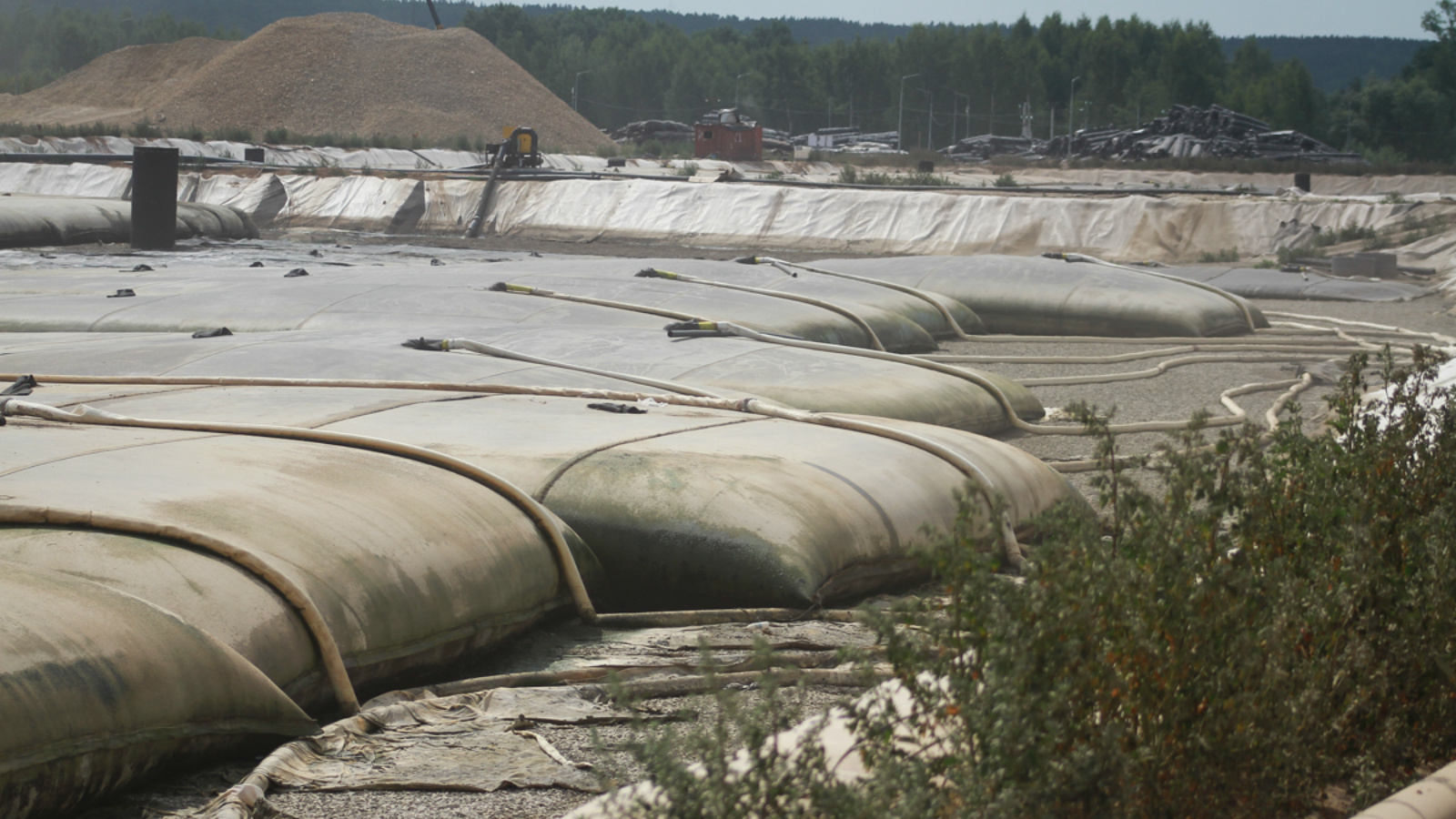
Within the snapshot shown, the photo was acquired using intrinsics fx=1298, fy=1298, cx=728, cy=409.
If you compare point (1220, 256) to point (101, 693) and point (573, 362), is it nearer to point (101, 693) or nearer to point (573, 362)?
point (573, 362)

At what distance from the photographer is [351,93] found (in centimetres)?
5900

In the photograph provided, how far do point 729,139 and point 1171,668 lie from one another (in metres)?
46.1

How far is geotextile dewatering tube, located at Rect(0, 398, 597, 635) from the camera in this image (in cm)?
420

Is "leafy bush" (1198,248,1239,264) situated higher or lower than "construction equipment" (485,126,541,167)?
lower

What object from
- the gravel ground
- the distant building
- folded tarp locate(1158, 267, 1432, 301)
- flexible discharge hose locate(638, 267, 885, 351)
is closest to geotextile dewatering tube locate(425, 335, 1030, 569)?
the gravel ground

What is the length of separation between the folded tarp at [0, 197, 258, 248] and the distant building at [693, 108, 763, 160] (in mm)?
27925

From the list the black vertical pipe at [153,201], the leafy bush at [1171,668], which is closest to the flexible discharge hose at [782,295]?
the leafy bush at [1171,668]

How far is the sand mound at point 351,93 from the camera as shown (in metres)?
56.8

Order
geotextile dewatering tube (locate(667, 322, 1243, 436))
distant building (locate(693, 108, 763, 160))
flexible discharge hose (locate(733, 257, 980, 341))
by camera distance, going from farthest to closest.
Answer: distant building (locate(693, 108, 763, 160)) < flexible discharge hose (locate(733, 257, 980, 341)) < geotextile dewatering tube (locate(667, 322, 1243, 436))

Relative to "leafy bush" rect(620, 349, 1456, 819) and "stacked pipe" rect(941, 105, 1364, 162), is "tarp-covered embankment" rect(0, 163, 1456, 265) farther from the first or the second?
"leafy bush" rect(620, 349, 1456, 819)

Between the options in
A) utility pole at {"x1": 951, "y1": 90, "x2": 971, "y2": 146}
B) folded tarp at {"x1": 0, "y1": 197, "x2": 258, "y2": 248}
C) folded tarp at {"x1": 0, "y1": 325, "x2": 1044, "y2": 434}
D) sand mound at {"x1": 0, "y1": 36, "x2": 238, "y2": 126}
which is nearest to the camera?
folded tarp at {"x1": 0, "y1": 325, "x2": 1044, "y2": 434}

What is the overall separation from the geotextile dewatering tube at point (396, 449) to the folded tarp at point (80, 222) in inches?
570

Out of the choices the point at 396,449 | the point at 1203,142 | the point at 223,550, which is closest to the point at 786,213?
the point at 1203,142

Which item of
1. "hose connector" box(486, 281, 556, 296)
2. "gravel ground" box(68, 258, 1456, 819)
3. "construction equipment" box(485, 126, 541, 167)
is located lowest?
"gravel ground" box(68, 258, 1456, 819)
